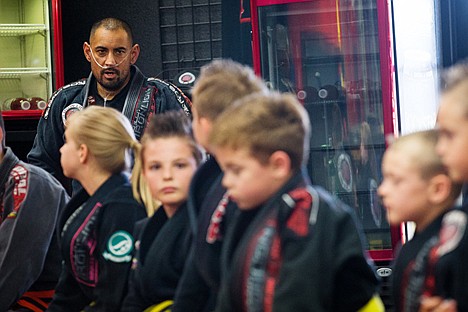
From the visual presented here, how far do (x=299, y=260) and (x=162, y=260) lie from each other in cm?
79

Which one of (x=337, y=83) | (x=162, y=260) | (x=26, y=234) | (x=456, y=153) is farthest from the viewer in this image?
(x=337, y=83)

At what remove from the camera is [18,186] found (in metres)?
3.84

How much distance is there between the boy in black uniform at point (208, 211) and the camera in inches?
105

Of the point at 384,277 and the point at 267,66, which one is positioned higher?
the point at 267,66

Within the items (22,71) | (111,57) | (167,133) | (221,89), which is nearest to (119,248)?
(167,133)

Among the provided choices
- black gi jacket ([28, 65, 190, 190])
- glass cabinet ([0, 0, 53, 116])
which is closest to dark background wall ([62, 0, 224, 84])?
glass cabinet ([0, 0, 53, 116])

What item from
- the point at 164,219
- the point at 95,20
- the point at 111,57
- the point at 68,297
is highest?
the point at 95,20

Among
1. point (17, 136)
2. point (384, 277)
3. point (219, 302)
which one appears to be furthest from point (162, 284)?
point (17, 136)

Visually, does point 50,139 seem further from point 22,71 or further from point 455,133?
point 455,133

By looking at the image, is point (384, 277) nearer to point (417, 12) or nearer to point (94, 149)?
point (417, 12)

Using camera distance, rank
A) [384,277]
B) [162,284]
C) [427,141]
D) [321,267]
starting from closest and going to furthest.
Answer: [321,267]
[427,141]
[162,284]
[384,277]

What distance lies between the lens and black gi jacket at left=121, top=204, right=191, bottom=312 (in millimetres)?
2938

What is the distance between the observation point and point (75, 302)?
3426mm

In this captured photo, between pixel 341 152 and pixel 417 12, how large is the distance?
855 mm
